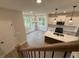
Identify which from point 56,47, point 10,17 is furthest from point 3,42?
point 56,47

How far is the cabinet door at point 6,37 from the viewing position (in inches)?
165

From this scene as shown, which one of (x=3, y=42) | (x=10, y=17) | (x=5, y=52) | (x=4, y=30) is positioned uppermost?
(x=10, y=17)

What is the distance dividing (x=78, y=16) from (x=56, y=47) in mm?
6614

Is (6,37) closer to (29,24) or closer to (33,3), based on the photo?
(33,3)

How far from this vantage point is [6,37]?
450 centimetres

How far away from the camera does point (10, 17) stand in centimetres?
484

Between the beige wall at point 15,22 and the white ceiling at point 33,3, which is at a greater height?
the white ceiling at point 33,3

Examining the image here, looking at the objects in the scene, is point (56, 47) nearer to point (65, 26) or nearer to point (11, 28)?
point (11, 28)

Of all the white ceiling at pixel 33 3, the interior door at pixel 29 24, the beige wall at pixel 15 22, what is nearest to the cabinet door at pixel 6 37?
the beige wall at pixel 15 22

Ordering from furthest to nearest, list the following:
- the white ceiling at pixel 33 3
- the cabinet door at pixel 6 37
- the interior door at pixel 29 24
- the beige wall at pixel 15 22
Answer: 1. the interior door at pixel 29 24
2. the beige wall at pixel 15 22
3. the cabinet door at pixel 6 37
4. the white ceiling at pixel 33 3

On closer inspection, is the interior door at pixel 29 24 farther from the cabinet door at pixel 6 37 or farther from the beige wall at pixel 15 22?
the cabinet door at pixel 6 37

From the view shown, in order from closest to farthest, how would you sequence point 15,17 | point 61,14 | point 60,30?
point 15,17 < point 60,30 < point 61,14

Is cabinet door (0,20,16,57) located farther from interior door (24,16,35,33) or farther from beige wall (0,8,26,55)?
interior door (24,16,35,33)

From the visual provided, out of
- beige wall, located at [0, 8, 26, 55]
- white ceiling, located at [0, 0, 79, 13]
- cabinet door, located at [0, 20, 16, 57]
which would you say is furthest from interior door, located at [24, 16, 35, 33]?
white ceiling, located at [0, 0, 79, 13]
